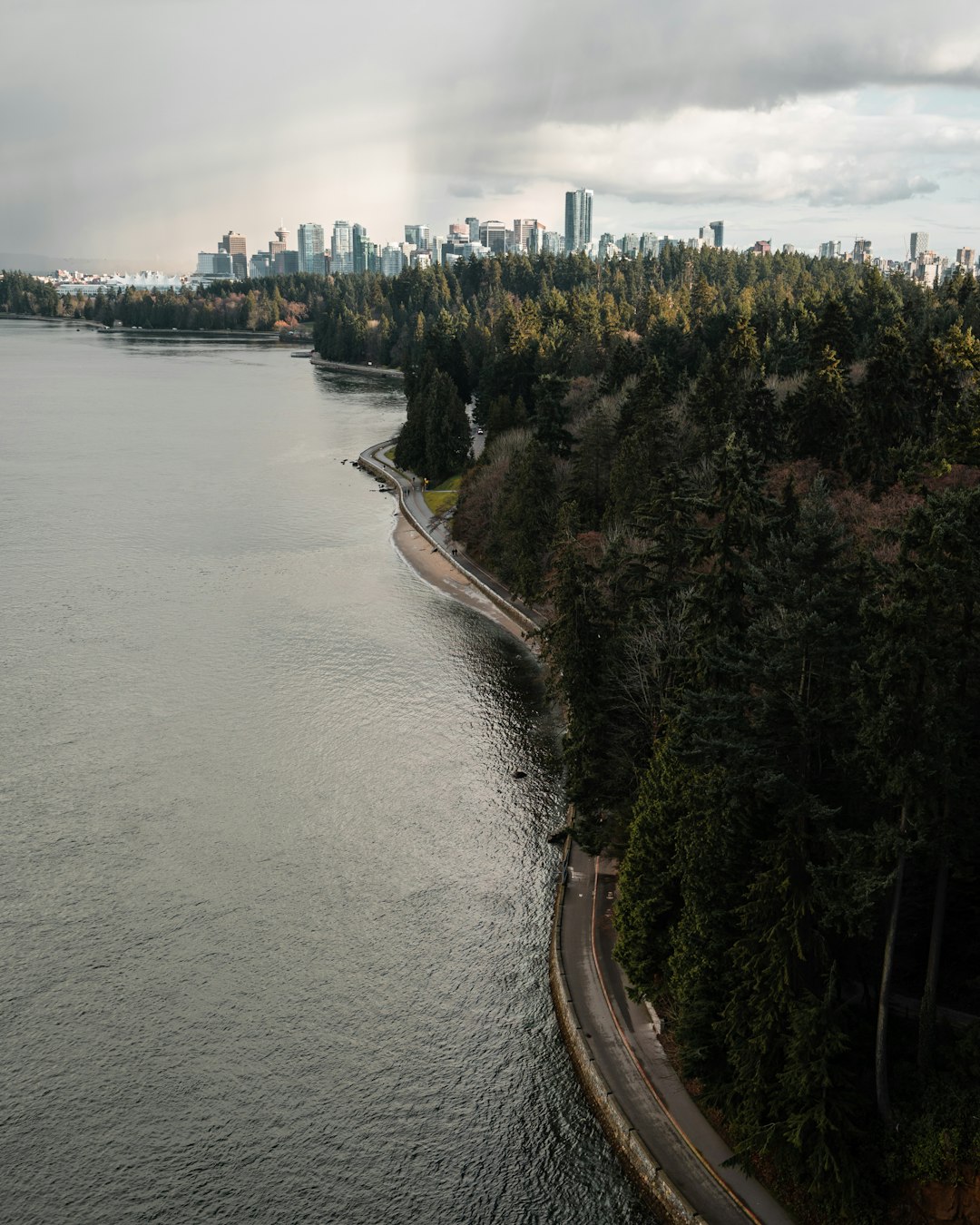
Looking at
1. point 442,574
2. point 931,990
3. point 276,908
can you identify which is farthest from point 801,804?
point 442,574

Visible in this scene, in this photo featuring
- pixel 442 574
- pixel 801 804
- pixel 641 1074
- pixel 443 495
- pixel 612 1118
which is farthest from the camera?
pixel 443 495

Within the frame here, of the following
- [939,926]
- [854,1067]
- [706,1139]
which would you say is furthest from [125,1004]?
[939,926]

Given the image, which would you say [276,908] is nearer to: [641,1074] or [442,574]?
[641,1074]

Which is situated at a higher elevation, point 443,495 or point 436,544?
point 443,495

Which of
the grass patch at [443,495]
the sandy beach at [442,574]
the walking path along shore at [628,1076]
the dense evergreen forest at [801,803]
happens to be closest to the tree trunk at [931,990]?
the dense evergreen forest at [801,803]

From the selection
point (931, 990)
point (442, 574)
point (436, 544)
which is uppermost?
point (931, 990)

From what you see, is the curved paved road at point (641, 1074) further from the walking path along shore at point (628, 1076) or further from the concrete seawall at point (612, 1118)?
the concrete seawall at point (612, 1118)

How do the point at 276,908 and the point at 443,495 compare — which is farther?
the point at 443,495
